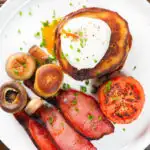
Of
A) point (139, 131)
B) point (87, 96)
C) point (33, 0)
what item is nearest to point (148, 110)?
point (139, 131)

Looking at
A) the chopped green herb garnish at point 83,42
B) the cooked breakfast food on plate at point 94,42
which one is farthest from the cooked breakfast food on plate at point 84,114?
the chopped green herb garnish at point 83,42

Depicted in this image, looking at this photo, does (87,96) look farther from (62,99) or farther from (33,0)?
(33,0)

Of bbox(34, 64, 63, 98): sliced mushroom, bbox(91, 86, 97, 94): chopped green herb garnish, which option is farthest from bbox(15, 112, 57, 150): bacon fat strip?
bbox(91, 86, 97, 94): chopped green herb garnish

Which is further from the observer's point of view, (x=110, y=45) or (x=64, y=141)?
(x=64, y=141)

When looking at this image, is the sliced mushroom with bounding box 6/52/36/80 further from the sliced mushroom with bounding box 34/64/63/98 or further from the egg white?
the egg white

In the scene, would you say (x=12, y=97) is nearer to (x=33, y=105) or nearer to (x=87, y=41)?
(x=33, y=105)

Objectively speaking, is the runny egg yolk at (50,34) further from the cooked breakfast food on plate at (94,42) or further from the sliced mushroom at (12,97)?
the sliced mushroom at (12,97)

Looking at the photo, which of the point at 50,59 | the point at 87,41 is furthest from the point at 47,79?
the point at 87,41

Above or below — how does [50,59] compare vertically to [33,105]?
above
